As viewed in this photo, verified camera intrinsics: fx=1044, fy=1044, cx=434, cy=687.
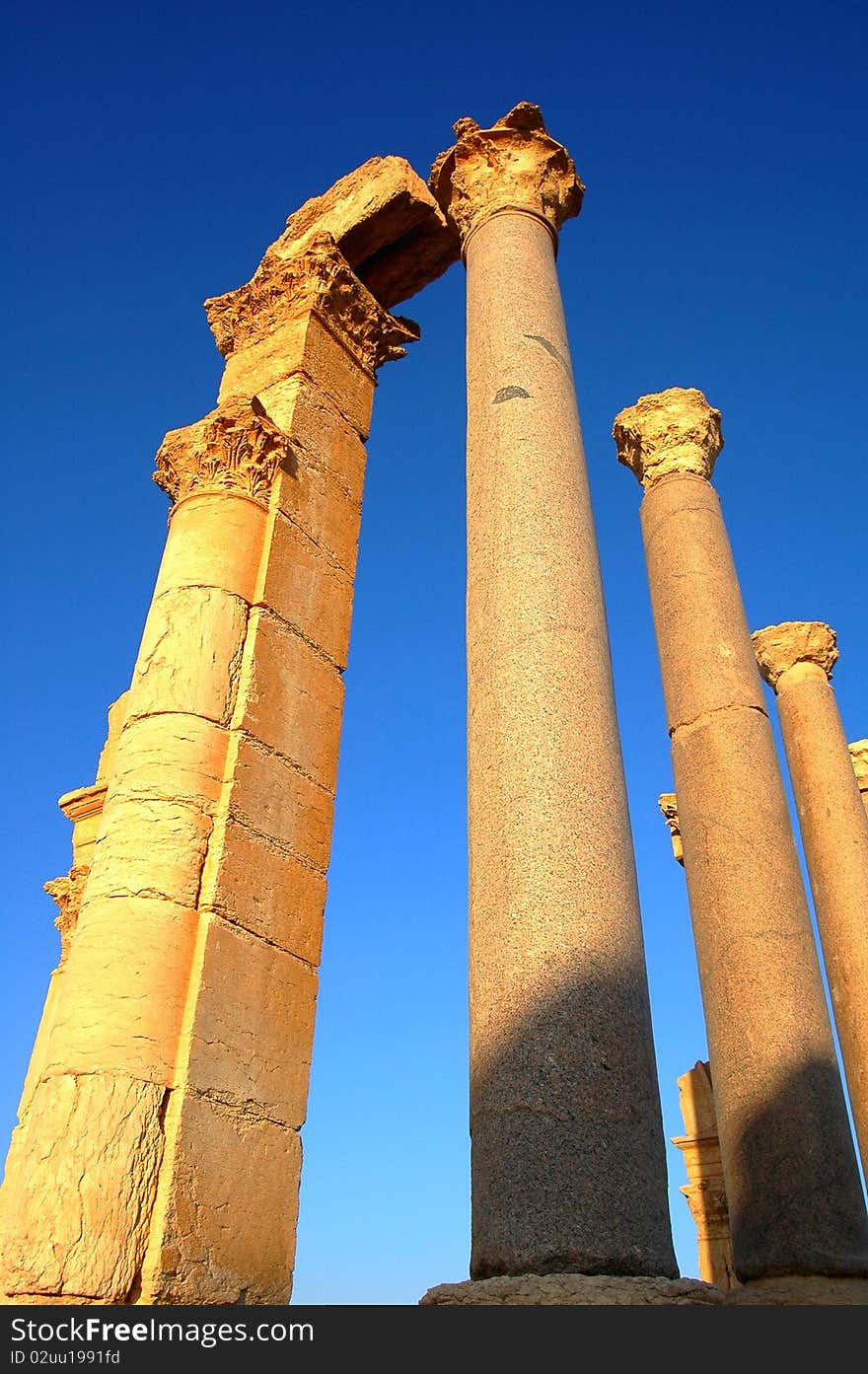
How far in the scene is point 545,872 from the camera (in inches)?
211

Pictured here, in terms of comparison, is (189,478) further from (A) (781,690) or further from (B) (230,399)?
(A) (781,690)

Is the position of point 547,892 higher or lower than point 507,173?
lower

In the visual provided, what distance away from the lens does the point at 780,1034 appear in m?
9.40

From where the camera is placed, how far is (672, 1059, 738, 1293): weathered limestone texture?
56.2 ft

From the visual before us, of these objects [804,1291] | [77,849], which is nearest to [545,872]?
[804,1291]

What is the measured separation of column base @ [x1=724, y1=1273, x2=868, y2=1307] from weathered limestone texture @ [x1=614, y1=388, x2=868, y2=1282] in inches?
3.8

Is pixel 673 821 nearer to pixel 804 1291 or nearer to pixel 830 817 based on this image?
pixel 830 817

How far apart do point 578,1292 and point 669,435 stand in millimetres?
12167

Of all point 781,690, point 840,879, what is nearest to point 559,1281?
point 840,879

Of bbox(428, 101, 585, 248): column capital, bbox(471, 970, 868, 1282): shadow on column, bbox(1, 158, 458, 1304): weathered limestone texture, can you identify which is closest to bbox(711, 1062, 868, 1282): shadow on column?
bbox(1, 158, 458, 1304): weathered limestone texture

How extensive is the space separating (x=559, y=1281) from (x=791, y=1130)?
5.34 meters

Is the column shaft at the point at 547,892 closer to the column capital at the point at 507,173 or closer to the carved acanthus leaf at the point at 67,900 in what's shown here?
the column capital at the point at 507,173

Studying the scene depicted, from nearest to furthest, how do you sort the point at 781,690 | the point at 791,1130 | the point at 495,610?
the point at 495,610 < the point at 791,1130 < the point at 781,690

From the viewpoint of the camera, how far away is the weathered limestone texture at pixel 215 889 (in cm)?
588
